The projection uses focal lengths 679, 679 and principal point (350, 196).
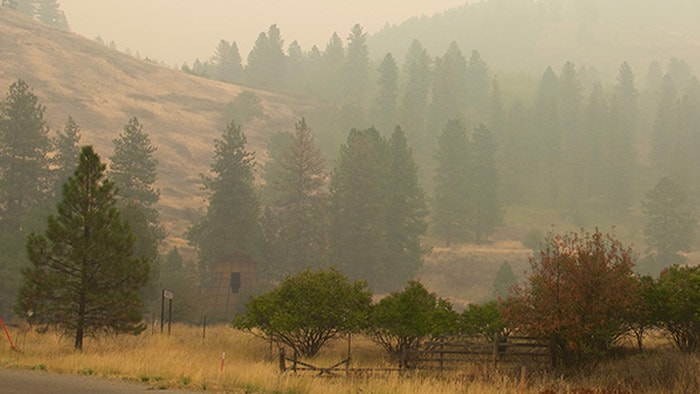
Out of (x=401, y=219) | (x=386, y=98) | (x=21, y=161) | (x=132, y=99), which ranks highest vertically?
(x=132, y=99)

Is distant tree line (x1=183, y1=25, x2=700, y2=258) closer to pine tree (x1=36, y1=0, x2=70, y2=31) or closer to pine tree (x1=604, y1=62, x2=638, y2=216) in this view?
pine tree (x1=604, y1=62, x2=638, y2=216)

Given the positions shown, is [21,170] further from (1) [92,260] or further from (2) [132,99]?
(2) [132,99]

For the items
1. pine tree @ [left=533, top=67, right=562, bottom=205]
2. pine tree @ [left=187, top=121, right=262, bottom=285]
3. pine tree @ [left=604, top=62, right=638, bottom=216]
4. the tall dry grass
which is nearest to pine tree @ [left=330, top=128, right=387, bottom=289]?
pine tree @ [left=187, top=121, right=262, bottom=285]

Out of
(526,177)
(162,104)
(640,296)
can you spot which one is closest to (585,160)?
(526,177)

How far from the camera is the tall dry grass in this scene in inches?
715

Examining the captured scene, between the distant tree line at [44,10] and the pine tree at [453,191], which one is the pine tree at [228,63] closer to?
the distant tree line at [44,10]

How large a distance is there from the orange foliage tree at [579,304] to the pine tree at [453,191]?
56173mm

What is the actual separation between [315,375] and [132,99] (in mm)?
113956

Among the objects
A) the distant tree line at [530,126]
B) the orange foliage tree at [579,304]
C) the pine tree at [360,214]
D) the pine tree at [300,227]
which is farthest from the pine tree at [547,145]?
the orange foliage tree at [579,304]

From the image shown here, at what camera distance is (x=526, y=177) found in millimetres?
107812

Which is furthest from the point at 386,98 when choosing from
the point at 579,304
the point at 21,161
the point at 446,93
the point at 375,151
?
the point at 579,304

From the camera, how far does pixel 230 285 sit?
55.3 m

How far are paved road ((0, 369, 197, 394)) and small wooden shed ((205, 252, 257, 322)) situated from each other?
3441 cm

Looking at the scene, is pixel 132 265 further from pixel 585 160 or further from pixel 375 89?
pixel 375 89
